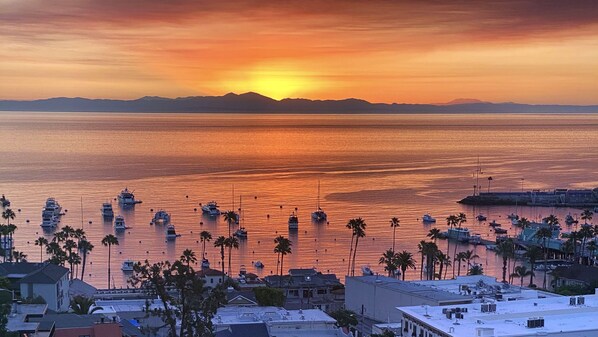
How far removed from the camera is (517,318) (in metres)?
29.0

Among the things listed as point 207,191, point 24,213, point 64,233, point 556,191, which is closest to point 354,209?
point 207,191

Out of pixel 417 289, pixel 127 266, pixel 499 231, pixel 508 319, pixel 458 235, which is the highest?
pixel 508 319

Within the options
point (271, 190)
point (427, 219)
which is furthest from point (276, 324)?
point (271, 190)

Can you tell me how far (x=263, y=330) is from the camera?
32.4 m

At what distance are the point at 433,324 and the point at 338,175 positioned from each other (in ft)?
370

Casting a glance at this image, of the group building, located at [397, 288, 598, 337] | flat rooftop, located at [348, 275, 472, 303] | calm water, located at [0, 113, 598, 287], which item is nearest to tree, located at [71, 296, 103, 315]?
flat rooftop, located at [348, 275, 472, 303]

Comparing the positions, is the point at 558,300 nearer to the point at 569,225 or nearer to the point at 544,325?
the point at 544,325

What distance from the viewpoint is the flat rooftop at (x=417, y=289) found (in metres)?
36.8

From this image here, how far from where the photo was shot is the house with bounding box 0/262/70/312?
125 feet

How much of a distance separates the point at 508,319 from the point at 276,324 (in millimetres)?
9938

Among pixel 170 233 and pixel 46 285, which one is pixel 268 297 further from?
pixel 170 233

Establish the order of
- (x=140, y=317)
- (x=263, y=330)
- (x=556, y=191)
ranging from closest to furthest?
(x=263, y=330)
(x=140, y=317)
(x=556, y=191)

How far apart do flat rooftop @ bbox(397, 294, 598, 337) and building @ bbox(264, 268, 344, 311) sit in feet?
56.4

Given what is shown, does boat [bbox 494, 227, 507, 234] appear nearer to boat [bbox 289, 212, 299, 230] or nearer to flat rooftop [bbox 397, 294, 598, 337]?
boat [bbox 289, 212, 299, 230]
